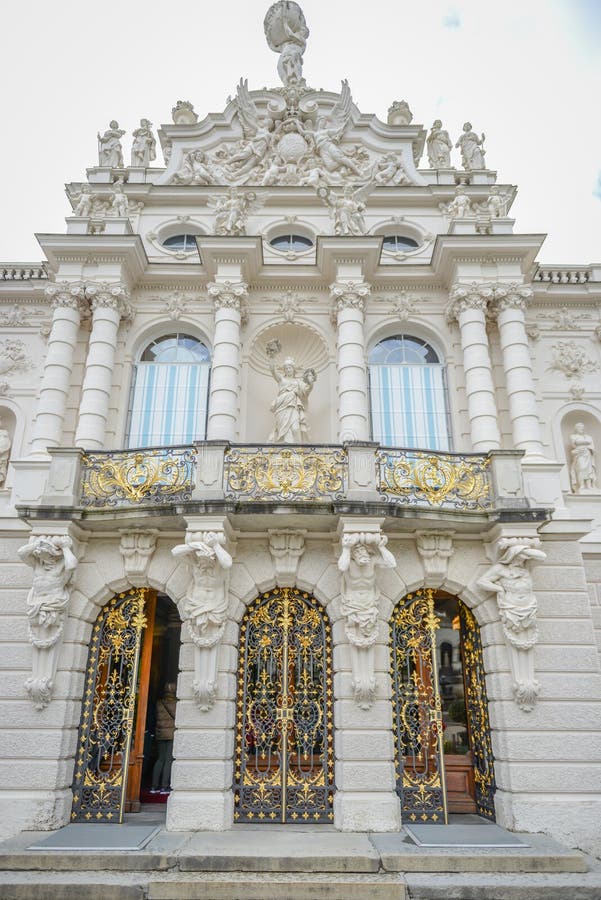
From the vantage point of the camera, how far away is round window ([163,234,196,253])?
16719 mm

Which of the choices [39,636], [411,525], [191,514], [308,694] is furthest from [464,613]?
[39,636]

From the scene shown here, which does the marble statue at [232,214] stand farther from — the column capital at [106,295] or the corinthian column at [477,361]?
the corinthian column at [477,361]

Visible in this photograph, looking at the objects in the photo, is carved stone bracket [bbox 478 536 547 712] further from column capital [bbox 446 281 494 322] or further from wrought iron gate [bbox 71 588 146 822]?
wrought iron gate [bbox 71 588 146 822]

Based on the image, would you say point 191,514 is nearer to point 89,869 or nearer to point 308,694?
point 308,694

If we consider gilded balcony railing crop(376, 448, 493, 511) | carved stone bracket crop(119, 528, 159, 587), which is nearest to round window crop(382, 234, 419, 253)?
gilded balcony railing crop(376, 448, 493, 511)

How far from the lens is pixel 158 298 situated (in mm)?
15484

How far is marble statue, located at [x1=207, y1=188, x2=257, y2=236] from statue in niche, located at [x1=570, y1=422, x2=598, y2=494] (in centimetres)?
966

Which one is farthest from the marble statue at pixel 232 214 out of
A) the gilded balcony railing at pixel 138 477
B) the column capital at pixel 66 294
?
the gilded balcony railing at pixel 138 477

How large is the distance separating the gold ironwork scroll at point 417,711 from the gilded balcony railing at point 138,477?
476 centimetres

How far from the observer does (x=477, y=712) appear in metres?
11.5

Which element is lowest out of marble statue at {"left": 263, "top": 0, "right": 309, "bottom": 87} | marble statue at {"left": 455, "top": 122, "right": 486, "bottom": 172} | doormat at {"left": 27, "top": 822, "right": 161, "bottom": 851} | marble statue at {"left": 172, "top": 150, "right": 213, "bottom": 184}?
doormat at {"left": 27, "top": 822, "right": 161, "bottom": 851}

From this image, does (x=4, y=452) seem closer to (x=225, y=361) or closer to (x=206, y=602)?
(x=225, y=361)

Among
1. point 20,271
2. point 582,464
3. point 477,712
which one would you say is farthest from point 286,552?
A: point 20,271

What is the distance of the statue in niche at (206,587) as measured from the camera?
10336 millimetres
